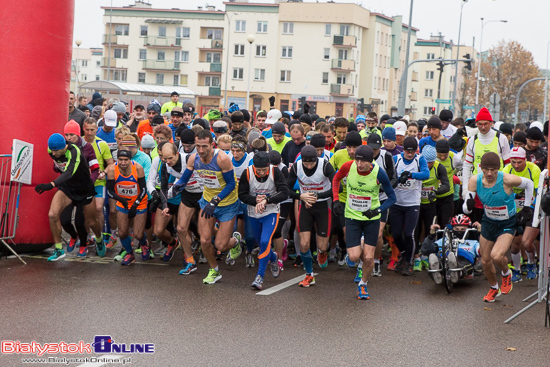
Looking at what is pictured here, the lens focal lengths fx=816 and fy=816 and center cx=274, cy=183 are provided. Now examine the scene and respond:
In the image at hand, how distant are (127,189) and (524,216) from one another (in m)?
5.50

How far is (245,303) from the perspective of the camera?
9492 millimetres

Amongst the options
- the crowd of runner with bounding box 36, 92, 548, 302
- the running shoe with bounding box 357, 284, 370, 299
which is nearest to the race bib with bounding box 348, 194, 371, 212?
the crowd of runner with bounding box 36, 92, 548, 302

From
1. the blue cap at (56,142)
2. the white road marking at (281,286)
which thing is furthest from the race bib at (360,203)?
the blue cap at (56,142)

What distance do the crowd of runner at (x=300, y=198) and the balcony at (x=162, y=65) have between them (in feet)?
256

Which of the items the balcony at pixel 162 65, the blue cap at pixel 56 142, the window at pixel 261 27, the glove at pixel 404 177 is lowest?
the glove at pixel 404 177

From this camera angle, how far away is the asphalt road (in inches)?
290

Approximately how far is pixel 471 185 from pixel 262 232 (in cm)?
275

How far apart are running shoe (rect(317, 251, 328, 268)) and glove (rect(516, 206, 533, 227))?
10.2 ft

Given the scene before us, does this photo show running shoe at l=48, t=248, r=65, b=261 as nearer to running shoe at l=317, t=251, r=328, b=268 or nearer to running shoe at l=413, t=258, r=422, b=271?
running shoe at l=317, t=251, r=328, b=268

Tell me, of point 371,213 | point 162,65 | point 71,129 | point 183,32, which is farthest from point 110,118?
point 183,32

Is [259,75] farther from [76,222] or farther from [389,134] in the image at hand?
[76,222]

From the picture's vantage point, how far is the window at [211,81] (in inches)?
3580

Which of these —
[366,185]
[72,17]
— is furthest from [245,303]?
[72,17]

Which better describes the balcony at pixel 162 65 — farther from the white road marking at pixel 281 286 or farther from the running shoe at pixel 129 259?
the white road marking at pixel 281 286
